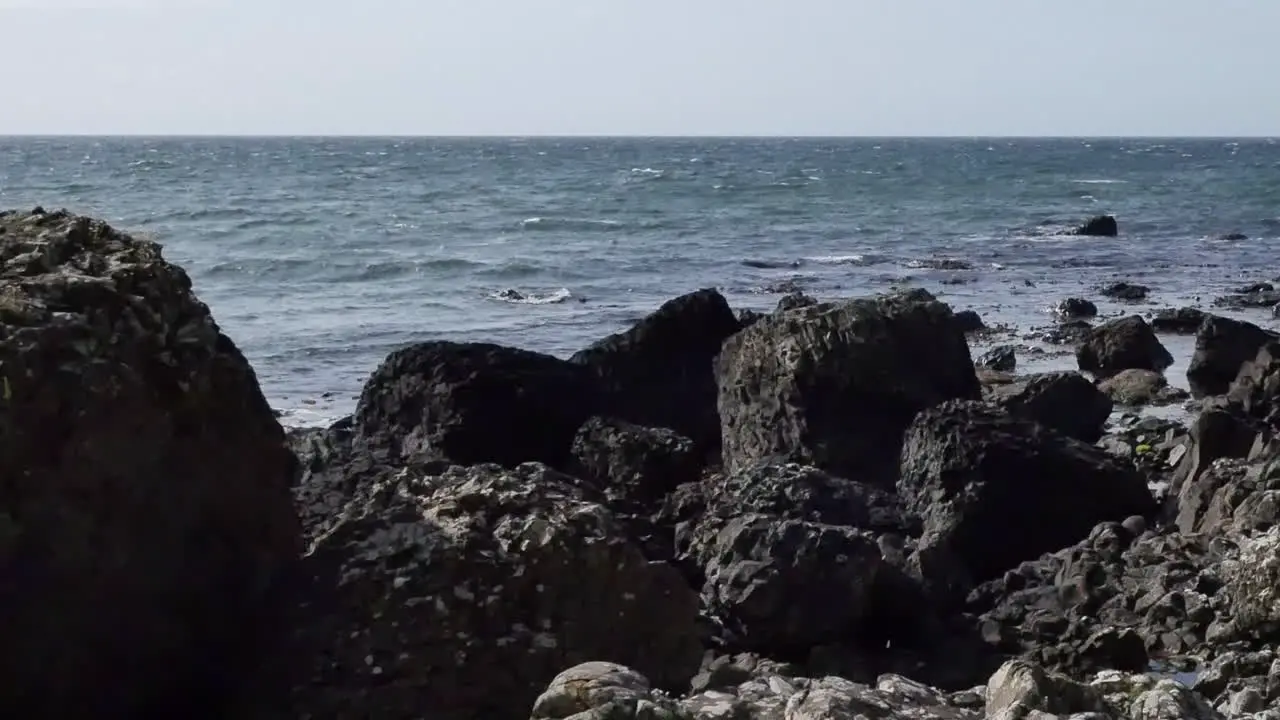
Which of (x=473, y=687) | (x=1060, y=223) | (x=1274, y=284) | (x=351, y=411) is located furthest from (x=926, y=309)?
(x=1060, y=223)

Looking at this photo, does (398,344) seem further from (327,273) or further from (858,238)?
(858,238)

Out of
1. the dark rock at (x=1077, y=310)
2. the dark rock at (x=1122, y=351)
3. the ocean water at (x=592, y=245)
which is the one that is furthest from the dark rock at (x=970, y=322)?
the dark rock at (x=1122, y=351)

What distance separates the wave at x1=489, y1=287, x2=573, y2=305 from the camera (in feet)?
84.7

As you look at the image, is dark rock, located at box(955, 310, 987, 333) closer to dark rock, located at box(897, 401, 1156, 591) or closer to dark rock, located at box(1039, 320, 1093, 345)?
dark rock, located at box(1039, 320, 1093, 345)

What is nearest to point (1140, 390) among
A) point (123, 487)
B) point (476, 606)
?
point (476, 606)

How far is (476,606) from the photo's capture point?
4.66 meters

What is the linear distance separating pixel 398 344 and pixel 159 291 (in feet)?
51.6

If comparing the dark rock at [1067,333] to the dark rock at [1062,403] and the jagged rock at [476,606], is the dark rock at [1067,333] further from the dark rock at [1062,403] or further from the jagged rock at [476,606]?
the jagged rock at [476,606]

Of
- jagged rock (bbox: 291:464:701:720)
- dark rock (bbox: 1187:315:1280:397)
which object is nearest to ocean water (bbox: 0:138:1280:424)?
jagged rock (bbox: 291:464:701:720)

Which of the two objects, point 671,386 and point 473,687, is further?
point 671,386

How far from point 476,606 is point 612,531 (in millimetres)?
577

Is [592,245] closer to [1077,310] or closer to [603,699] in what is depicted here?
[1077,310]

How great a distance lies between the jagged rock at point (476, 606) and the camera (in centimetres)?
450

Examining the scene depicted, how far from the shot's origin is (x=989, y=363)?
1766 centimetres
